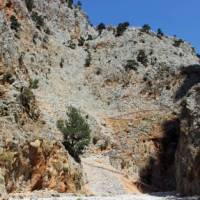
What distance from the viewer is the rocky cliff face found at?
4719cm

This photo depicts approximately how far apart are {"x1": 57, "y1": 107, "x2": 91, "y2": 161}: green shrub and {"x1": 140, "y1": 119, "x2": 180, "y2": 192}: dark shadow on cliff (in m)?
9.97

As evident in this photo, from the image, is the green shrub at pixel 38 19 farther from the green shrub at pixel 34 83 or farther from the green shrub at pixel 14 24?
the green shrub at pixel 34 83

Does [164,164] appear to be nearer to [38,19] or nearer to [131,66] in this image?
[131,66]

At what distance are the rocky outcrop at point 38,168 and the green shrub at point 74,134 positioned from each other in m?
4.50

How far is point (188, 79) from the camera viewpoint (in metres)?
74.1

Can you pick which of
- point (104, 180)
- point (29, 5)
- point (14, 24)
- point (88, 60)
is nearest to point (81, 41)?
point (88, 60)

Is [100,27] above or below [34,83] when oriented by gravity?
above

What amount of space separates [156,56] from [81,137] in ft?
97.3

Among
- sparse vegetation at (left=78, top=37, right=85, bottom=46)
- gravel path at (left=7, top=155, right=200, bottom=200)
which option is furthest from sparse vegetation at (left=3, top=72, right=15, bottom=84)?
sparse vegetation at (left=78, top=37, right=85, bottom=46)

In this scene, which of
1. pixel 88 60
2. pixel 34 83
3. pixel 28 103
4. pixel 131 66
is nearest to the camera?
pixel 28 103

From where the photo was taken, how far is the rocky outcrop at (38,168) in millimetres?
37406

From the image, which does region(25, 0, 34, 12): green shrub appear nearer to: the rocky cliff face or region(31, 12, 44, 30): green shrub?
the rocky cliff face

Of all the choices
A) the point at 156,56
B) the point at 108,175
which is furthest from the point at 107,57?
the point at 108,175

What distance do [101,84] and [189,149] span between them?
3299cm
